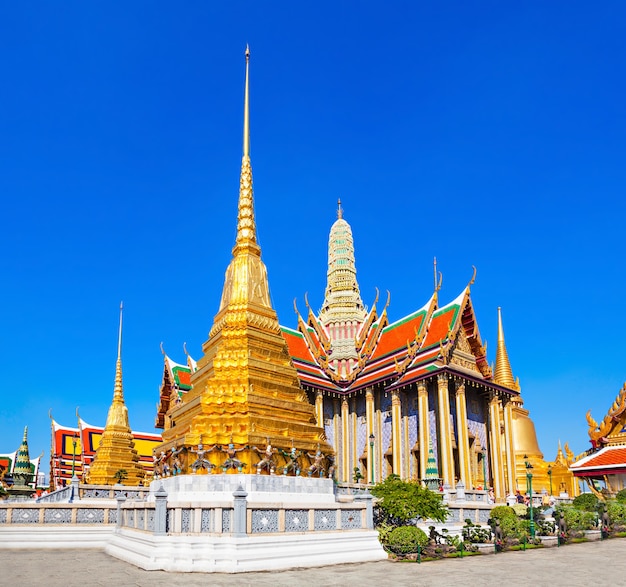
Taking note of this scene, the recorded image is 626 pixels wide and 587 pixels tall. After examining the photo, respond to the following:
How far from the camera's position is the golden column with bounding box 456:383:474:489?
3138 cm

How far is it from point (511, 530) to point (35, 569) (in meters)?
12.0

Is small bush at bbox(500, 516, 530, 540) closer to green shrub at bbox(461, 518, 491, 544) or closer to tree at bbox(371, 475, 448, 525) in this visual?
green shrub at bbox(461, 518, 491, 544)

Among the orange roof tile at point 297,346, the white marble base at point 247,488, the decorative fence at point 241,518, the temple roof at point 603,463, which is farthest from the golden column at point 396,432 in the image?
the decorative fence at point 241,518

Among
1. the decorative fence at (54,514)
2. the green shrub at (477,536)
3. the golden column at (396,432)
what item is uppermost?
the golden column at (396,432)

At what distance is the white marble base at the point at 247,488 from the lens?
16.9 metres

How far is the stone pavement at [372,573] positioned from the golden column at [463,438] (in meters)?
16.2

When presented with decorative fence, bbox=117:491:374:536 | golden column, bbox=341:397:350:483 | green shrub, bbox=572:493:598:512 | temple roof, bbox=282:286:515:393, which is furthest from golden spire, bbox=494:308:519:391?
decorative fence, bbox=117:491:374:536

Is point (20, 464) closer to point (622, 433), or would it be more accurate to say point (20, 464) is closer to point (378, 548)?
point (378, 548)

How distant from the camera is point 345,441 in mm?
37125

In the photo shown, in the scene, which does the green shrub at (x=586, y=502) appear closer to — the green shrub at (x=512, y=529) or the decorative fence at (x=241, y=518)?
the green shrub at (x=512, y=529)

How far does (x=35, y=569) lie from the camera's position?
1277 cm

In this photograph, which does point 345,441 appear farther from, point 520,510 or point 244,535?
point 244,535

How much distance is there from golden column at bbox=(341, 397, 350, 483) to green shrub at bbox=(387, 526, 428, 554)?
2231 centimetres

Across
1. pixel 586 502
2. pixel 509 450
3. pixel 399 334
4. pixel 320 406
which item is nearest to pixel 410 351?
pixel 399 334
